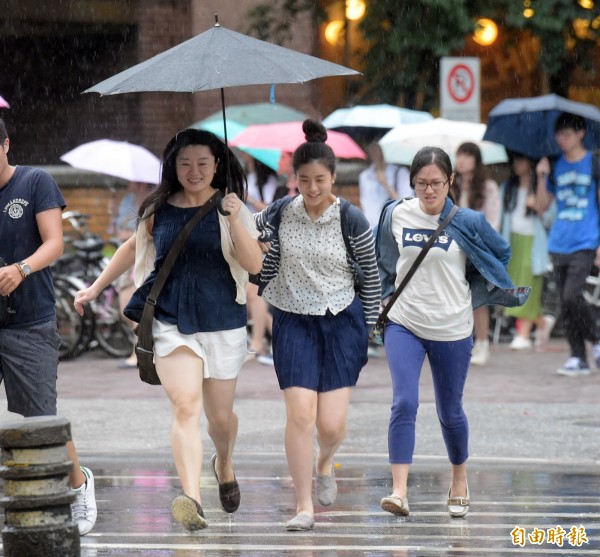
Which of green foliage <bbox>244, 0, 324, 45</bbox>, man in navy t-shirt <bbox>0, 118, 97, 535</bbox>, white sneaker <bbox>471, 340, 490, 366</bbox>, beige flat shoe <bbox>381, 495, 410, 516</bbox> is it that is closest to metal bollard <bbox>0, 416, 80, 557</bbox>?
man in navy t-shirt <bbox>0, 118, 97, 535</bbox>

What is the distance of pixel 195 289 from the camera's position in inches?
285

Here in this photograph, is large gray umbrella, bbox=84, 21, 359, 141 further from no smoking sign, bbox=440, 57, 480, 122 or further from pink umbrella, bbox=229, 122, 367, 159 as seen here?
no smoking sign, bbox=440, 57, 480, 122

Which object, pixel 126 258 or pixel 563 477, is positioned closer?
pixel 126 258

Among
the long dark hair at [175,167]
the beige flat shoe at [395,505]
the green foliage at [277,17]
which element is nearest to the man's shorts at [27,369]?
the long dark hair at [175,167]

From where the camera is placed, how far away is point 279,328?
295 inches

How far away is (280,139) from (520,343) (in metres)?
3.47

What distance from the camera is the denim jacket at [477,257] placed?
7.74 metres

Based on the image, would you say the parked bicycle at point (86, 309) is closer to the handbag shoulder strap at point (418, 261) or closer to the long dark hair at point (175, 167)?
the handbag shoulder strap at point (418, 261)

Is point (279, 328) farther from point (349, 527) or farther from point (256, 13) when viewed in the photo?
point (256, 13)

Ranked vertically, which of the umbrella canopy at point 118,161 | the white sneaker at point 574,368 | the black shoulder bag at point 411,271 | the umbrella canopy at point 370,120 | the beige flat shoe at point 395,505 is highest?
the umbrella canopy at point 370,120

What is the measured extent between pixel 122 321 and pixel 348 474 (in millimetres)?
6559

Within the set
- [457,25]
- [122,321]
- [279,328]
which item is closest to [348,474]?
[279,328]

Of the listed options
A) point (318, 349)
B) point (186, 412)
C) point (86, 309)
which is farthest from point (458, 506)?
point (86, 309)

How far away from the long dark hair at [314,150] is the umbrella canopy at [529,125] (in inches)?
274
